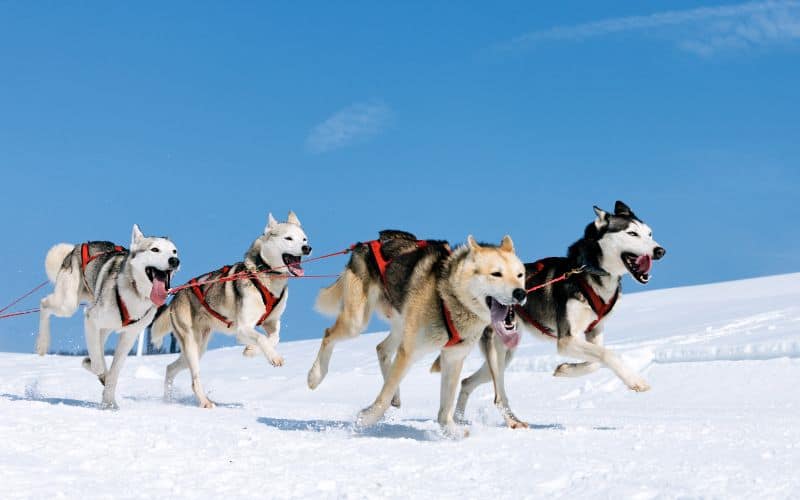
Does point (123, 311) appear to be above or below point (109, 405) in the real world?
above

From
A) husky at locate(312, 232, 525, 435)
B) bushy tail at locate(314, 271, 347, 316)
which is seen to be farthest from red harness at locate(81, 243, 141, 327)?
husky at locate(312, 232, 525, 435)

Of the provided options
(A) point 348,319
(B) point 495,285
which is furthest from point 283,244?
(B) point 495,285

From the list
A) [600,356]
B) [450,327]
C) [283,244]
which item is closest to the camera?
[450,327]

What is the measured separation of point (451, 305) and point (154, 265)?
298 cm

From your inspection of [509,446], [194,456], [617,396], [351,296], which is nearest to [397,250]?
[351,296]

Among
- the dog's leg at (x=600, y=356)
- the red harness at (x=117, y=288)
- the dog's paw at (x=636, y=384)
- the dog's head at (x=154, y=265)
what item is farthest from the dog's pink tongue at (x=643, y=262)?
the red harness at (x=117, y=288)

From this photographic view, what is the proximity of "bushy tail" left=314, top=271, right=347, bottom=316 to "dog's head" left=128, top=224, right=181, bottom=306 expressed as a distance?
120cm

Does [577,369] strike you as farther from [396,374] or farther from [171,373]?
[171,373]

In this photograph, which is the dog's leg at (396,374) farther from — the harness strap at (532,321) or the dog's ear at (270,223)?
the dog's ear at (270,223)

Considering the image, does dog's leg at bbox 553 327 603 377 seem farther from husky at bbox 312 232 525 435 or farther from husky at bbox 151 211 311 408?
husky at bbox 151 211 311 408

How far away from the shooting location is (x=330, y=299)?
7.46 m

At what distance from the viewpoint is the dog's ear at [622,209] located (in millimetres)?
6834

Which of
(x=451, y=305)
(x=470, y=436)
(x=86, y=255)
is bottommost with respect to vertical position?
(x=470, y=436)

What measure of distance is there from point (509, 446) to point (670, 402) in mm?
3988
